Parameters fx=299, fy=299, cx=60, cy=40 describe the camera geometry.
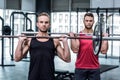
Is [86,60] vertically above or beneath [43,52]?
beneath

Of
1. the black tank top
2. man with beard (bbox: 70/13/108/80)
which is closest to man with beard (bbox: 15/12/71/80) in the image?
the black tank top

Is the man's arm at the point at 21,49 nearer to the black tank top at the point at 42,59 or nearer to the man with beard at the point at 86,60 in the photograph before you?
the black tank top at the point at 42,59

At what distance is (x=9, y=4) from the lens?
Result: 12422mm

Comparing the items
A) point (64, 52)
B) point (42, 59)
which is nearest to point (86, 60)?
point (64, 52)

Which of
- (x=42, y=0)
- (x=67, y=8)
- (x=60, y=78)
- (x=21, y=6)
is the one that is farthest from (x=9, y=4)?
(x=60, y=78)

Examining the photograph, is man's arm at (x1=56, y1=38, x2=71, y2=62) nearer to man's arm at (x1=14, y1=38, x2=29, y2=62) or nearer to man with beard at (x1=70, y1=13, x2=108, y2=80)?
man's arm at (x1=14, y1=38, x2=29, y2=62)

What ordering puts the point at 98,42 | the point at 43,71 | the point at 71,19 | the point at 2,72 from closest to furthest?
the point at 43,71 < the point at 98,42 < the point at 2,72 < the point at 71,19

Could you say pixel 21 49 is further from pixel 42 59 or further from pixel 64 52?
pixel 64 52

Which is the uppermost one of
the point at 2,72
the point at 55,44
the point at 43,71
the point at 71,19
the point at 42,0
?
the point at 42,0

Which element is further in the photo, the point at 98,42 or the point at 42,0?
the point at 42,0

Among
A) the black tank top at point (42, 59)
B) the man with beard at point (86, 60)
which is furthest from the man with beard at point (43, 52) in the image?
the man with beard at point (86, 60)

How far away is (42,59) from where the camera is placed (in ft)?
8.36

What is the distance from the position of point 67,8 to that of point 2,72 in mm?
5739

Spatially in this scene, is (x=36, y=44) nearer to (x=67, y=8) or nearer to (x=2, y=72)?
(x=2, y=72)
